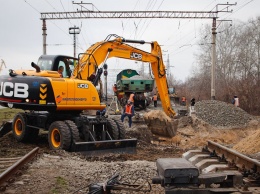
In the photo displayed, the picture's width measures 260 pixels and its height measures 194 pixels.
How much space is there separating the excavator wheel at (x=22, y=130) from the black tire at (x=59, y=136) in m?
1.64

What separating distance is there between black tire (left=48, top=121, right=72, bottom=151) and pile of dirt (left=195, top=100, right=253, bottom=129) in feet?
45.8

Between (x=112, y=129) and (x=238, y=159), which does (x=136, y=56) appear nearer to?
(x=112, y=129)

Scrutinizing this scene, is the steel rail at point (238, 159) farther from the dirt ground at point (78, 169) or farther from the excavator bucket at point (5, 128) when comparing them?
the excavator bucket at point (5, 128)

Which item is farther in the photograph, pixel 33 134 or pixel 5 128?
pixel 5 128

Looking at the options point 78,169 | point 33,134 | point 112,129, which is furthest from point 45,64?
point 78,169

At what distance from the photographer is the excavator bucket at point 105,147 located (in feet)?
34.5

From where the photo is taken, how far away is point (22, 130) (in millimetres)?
12648

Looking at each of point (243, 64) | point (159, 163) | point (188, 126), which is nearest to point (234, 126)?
point (188, 126)

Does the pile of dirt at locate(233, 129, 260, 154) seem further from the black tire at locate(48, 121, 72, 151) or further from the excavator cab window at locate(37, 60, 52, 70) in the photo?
the excavator cab window at locate(37, 60, 52, 70)

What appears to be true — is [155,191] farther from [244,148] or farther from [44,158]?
[244,148]

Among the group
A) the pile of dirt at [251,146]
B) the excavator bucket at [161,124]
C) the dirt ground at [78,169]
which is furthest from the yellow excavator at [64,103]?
the excavator bucket at [161,124]

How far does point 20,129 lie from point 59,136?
2.62 meters

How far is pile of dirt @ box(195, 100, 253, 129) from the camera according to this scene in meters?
23.4

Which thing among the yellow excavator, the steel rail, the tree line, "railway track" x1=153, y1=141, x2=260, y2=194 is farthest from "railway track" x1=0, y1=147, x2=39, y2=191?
the tree line
